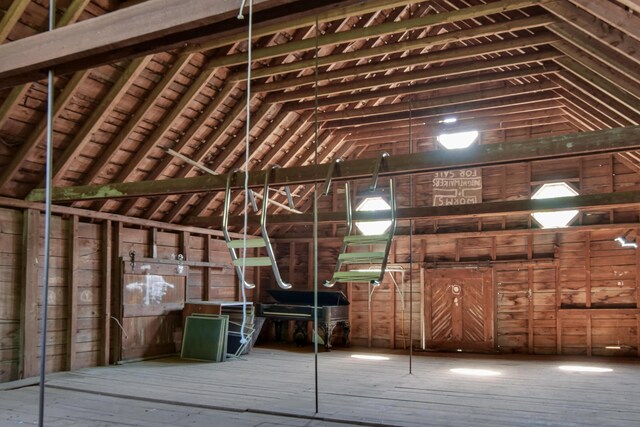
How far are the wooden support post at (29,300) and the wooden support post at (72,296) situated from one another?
546 mm

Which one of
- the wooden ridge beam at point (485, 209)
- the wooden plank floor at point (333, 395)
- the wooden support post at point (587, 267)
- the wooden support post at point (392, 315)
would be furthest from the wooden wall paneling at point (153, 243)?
the wooden support post at point (587, 267)

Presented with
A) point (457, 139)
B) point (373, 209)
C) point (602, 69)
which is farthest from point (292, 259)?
point (602, 69)

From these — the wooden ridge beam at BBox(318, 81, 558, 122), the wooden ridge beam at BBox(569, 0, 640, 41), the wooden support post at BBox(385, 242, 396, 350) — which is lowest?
the wooden support post at BBox(385, 242, 396, 350)

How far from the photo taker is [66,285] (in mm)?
8383

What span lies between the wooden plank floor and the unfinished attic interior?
51mm

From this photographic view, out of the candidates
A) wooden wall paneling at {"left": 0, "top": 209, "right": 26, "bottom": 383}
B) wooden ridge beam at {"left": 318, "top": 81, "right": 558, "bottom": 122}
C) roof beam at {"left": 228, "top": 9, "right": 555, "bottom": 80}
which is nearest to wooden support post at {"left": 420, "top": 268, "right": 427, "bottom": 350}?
wooden ridge beam at {"left": 318, "top": 81, "right": 558, "bottom": 122}

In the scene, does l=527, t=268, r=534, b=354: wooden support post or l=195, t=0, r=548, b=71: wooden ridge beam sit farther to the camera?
l=527, t=268, r=534, b=354: wooden support post

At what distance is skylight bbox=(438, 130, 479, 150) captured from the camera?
37.5ft

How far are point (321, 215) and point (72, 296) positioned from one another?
4.14 meters

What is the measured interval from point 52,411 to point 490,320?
26.0 ft

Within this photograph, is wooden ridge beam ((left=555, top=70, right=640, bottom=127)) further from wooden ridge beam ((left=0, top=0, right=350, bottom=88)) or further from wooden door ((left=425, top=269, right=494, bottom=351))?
wooden ridge beam ((left=0, top=0, right=350, bottom=88))

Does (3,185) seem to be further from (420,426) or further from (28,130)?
(420,426)

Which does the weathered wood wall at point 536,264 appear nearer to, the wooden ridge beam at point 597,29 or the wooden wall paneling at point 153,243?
the wooden wall paneling at point 153,243

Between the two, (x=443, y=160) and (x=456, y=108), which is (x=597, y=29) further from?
(x=456, y=108)
